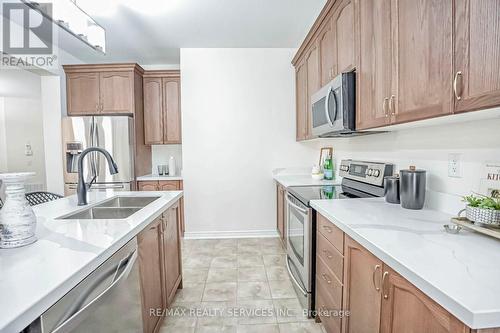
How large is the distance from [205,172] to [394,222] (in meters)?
2.79

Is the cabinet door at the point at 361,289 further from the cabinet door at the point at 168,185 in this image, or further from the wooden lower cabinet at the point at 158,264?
the cabinet door at the point at 168,185

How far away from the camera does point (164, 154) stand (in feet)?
14.3

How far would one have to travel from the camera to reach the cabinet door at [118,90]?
367cm

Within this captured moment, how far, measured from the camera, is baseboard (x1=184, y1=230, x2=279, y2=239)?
372 cm

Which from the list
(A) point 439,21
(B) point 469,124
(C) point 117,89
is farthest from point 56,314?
(C) point 117,89

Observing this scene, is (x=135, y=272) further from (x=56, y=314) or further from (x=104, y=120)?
(x=104, y=120)

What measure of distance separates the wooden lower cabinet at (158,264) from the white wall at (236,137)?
148cm

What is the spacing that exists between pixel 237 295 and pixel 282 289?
15.8 inches

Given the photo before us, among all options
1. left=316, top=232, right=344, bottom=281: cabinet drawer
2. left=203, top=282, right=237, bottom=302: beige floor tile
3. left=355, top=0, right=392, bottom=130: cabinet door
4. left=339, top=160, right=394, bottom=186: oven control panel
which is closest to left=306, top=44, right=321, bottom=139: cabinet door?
left=339, top=160, right=394, bottom=186: oven control panel

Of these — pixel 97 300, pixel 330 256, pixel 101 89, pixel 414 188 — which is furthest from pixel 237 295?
pixel 101 89

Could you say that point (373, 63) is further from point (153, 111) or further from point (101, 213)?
point (153, 111)

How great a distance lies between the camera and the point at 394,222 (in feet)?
4.06

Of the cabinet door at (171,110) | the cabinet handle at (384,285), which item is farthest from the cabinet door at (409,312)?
the cabinet door at (171,110)

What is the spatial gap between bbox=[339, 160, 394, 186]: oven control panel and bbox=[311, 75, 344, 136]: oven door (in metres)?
0.42
